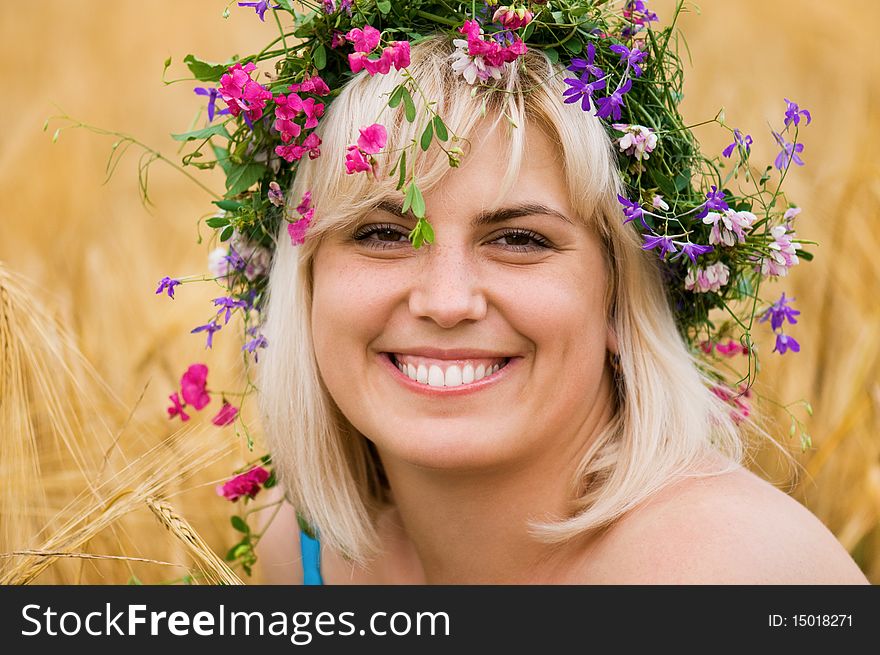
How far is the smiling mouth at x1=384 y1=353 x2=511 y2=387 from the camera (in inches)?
82.5

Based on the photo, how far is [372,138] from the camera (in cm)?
193

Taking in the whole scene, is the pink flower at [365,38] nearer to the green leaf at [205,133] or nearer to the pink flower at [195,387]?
the green leaf at [205,133]

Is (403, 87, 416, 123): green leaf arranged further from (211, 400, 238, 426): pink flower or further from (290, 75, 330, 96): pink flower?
(211, 400, 238, 426): pink flower

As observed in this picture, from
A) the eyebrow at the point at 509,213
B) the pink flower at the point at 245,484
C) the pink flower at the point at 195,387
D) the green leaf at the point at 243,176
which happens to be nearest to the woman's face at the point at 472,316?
the eyebrow at the point at 509,213

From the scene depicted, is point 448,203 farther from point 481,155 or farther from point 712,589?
point 712,589

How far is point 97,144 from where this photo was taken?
506cm

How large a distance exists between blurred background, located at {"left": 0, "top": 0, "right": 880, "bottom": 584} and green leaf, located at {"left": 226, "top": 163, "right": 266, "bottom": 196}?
421mm

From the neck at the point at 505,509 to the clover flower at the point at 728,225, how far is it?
46 cm

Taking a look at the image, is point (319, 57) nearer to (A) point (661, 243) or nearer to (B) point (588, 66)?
(B) point (588, 66)

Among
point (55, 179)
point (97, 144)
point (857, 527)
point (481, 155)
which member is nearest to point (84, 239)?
point (55, 179)

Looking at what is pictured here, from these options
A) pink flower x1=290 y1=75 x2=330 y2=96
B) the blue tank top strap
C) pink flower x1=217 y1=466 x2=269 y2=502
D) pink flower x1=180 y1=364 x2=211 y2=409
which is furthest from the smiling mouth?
the blue tank top strap

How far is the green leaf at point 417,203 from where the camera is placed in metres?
1.84

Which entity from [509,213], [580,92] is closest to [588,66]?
[580,92]

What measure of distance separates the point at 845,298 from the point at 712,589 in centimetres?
154
